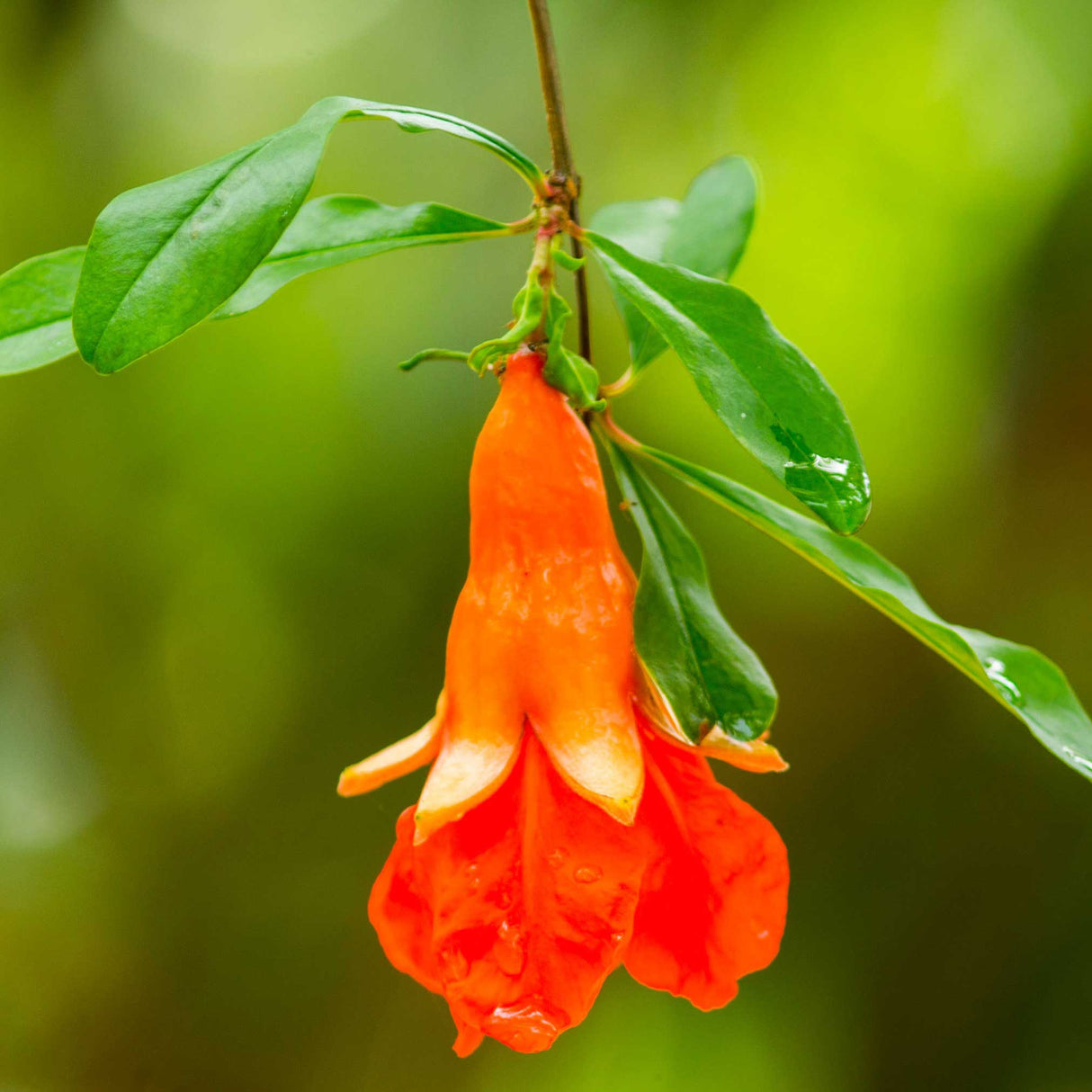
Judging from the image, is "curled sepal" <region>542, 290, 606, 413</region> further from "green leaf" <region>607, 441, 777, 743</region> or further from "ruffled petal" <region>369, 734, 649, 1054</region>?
"ruffled petal" <region>369, 734, 649, 1054</region>

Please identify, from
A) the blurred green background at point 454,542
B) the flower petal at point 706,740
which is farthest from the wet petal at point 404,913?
the blurred green background at point 454,542

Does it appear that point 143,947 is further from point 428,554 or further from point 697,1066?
point 697,1066

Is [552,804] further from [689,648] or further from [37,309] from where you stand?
[37,309]

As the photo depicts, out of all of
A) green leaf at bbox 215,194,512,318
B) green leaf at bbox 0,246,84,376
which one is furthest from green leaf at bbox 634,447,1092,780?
green leaf at bbox 0,246,84,376

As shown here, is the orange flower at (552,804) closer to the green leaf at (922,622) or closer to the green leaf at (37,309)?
the green leaf at (922,622)

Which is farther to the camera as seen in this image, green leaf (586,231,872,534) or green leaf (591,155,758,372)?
green leaf (591,155,758,372)

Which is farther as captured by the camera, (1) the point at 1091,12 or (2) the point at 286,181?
→ (1) the point at 1091,12

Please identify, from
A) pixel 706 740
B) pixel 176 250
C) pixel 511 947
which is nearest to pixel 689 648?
pixel 706 740

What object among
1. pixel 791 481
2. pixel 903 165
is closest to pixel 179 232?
pixel 791 481
